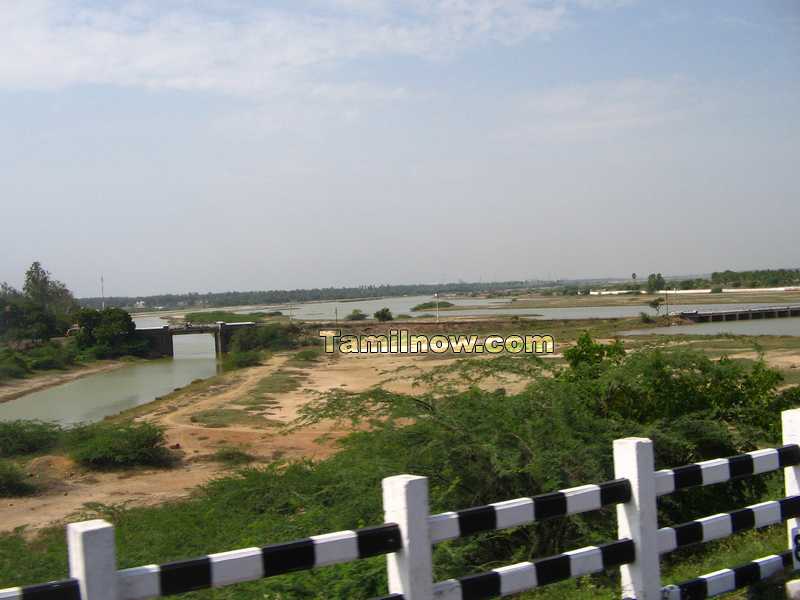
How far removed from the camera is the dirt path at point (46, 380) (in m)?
47.7

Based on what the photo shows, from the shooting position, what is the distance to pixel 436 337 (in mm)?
68438

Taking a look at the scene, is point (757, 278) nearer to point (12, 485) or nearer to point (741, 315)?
point (741, 315)

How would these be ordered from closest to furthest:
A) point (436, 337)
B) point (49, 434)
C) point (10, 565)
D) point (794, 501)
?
point (794, 501)
point (10, 565)
point (49, 434)
point (436, 337)

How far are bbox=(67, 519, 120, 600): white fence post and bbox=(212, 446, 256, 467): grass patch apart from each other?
1727cm

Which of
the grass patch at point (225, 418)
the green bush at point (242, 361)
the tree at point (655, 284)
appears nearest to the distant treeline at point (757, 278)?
the tree at point (655, 284)

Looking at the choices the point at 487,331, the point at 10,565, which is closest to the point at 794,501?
the point at 10,565

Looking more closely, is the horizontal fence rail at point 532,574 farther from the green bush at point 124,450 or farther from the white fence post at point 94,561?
the green bush at point 124,450

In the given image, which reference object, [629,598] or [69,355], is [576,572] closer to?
[629,598]

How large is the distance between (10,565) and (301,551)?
7.30m

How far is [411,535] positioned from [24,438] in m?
23.4

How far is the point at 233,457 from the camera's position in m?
20.6

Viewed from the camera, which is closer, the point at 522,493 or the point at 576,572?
the point at 576,572

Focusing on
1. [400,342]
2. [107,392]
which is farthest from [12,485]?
[400,342]

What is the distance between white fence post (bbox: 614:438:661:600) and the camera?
4199 millimetres
